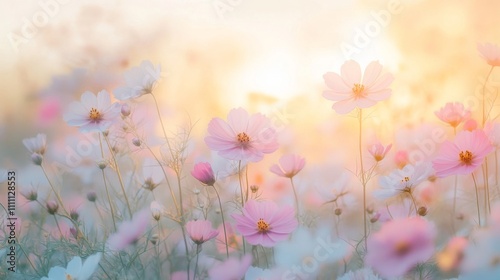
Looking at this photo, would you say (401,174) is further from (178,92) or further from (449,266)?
(178,92)

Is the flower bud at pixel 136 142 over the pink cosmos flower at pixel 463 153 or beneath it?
over

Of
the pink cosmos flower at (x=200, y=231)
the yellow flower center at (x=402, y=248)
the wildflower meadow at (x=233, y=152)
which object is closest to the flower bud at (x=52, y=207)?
the wildflower meadow at (x=233, y=152)

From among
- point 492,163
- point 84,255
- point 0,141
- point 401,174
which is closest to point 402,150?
point 401,174

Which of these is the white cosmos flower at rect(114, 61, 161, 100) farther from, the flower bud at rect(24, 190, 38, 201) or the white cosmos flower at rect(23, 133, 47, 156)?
the flower bud at rect(24, 190, 38, 201)

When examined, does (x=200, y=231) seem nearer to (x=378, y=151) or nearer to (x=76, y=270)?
(x=76, y=270)

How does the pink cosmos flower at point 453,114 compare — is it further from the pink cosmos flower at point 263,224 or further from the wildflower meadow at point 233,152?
the pink cosmos flower at point 263,224

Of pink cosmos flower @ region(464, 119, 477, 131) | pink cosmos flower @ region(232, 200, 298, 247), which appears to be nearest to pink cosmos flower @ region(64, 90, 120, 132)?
pink cosmos flower @ region(232, 200, 298, 247)

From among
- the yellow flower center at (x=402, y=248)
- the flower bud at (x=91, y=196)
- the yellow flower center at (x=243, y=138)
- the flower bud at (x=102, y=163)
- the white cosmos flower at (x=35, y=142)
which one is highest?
the white cosmos flower at (x=35, y=142)
